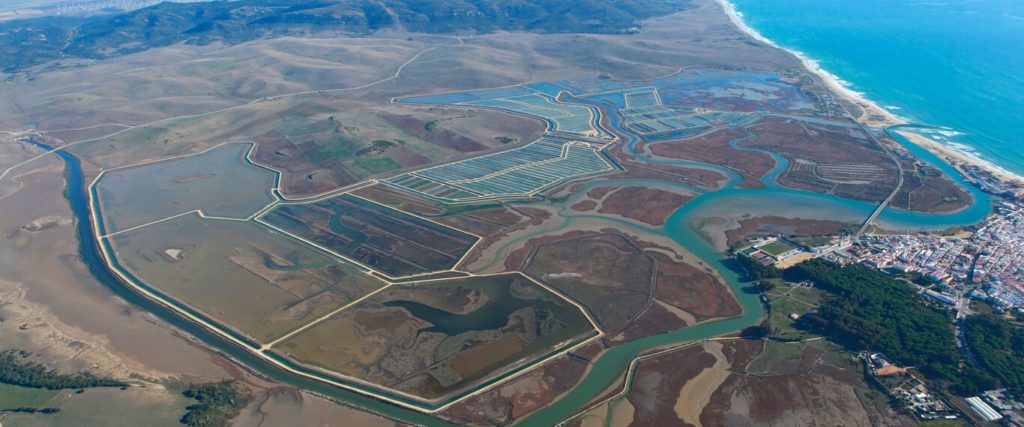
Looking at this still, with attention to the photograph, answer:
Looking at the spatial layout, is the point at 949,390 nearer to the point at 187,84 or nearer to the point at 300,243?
the point at 300,243

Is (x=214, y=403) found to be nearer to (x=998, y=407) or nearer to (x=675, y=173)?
(x=998, y=407)

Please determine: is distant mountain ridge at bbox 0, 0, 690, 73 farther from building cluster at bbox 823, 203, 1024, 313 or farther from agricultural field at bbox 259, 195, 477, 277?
building cluster at bbox 823, 203, 1024, 313

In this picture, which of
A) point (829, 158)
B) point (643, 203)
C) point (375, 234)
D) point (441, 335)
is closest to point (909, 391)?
point (441, 335)

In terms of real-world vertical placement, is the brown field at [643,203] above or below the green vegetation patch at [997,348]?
below

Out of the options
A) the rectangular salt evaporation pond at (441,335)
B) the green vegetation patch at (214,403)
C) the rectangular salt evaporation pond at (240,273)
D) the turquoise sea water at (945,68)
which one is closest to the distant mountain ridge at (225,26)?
the turquoise sea water at (945,68)

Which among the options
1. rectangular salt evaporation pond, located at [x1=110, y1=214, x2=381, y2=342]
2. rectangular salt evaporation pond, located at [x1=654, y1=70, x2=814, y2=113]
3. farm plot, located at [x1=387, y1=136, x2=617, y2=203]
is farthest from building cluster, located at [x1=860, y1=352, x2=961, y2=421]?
rectangular salt evaporation pond, located at [x1=654, y1=70, x2=814, y2=113]

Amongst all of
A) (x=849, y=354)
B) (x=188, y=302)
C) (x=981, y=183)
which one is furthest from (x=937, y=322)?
(x=188, y=302)

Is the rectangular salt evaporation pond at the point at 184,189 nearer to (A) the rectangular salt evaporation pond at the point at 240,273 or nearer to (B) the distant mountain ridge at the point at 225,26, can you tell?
(A) the rectangular salt evaporation pond at the point at 240,273
